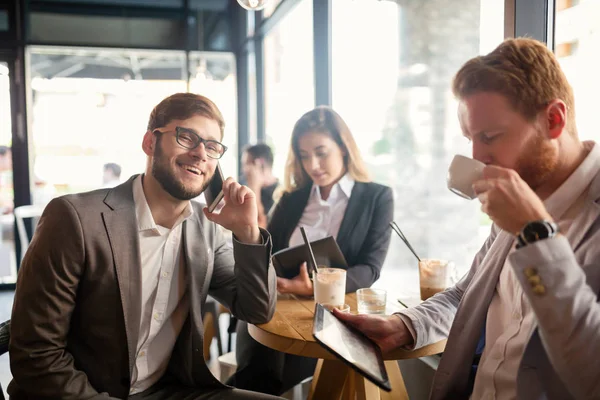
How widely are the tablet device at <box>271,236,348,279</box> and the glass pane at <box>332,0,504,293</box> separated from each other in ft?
3.45

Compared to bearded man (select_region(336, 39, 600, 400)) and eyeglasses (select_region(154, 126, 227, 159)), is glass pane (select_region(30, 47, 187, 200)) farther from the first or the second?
bearded man (select_region(336, 39, 600, 400))

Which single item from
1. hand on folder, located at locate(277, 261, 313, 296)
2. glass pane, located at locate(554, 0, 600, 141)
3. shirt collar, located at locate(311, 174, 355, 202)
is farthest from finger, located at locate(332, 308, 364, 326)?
shirt collar, located at locate(311, 174, 355, 202)

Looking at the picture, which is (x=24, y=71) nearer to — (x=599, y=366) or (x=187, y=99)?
(x=187, y=99)

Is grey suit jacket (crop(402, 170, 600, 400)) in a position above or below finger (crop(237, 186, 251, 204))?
below

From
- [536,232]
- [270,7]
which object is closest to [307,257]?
[536,232]

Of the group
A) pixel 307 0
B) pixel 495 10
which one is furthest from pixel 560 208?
pixel 307 0

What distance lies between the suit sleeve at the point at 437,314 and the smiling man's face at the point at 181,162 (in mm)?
756

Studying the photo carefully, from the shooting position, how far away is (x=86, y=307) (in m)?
1.47

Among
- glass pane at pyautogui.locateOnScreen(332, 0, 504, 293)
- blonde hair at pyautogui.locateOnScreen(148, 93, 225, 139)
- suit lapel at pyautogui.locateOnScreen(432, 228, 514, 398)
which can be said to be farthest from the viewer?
glass pane at pyautogui.locateOnScreen(332, 0, 504, 293)

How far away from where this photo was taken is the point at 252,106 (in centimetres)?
640

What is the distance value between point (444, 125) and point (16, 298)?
2.39m

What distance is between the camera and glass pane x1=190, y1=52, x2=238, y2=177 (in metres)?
6.42

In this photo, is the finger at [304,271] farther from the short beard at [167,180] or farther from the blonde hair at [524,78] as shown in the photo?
the blonde hair at [524,78]

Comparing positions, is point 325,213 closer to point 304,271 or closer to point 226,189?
point 304,271
